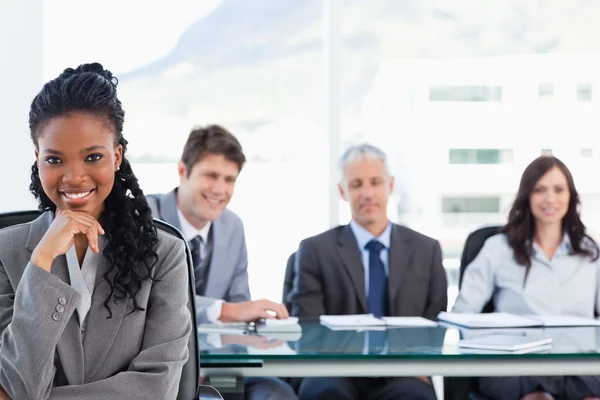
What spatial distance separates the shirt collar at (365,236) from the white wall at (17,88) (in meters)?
2.15

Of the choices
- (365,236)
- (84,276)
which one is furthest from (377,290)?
(84,276)

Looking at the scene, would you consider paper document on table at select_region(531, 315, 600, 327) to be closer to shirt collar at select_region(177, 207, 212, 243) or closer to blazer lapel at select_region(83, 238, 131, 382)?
shirt collar at select_region(177, 207, 212, 243)

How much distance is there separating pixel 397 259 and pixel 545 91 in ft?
6.90

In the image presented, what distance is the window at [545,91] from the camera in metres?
5.20

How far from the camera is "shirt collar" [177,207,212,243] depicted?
3736 millimetres

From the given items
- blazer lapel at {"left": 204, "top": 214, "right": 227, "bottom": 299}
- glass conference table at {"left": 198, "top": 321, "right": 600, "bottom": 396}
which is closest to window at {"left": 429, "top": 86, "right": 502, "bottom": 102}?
blazer lapel at {"left": 204, "top": 214, "right": 227, "bottom": 299}

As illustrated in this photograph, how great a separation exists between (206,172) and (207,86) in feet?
5.23

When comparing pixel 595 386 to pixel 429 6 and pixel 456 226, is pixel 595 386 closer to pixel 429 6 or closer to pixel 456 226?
pixel 456 226

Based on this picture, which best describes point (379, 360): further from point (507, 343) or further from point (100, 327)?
point (100, 327)

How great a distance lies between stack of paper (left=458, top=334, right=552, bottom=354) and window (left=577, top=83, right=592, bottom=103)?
2884 millimetres

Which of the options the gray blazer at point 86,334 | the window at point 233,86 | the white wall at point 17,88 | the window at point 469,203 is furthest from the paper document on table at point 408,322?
the white wall at point 17,88

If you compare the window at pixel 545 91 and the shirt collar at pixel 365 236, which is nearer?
the shirt collar at pixel 365 236

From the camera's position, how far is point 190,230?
3.75 meters

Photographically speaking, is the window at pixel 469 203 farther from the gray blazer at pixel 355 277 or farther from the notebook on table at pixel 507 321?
the notebook on table at pixel 507 321
